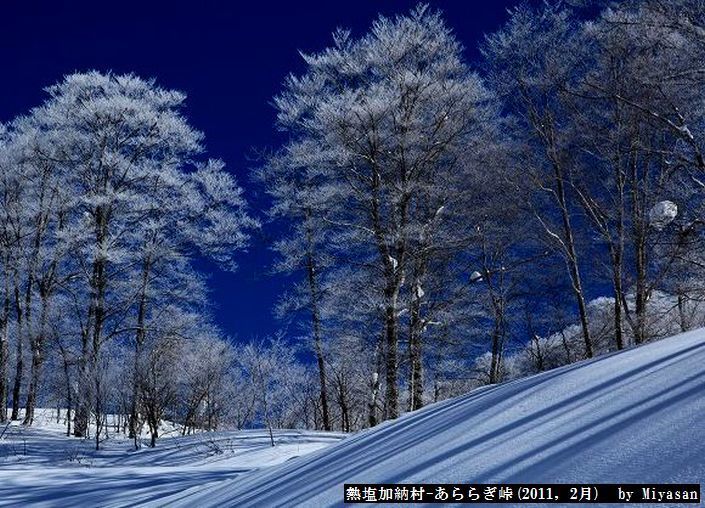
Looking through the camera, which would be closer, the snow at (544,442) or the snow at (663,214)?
the snow at (544,442)

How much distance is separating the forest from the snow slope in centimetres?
686

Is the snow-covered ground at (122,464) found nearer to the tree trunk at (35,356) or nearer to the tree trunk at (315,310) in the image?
the tree trunk at (35,356)

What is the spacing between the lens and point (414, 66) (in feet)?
40.0

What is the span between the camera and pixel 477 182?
13.5 metres

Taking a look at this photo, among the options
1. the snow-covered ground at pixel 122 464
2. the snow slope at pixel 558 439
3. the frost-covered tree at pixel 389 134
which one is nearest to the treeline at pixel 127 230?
the snow-covered ground at pixel 122 464

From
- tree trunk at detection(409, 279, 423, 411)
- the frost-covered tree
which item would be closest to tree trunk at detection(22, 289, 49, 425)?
the frost-covered tree

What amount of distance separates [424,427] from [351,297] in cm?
912

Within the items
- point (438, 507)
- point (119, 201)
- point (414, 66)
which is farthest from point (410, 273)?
point (438, 507)

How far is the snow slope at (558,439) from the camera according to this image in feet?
7.22

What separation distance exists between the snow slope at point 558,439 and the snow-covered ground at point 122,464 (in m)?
2.54

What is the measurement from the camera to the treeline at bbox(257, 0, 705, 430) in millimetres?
11477

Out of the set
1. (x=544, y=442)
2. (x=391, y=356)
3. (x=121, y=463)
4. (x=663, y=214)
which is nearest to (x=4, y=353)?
(x=121, y=463)

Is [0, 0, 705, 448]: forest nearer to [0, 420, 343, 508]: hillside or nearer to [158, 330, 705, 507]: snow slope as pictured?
[0, 420, 343, 508]: hillside

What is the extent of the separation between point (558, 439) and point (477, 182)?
11.4 m
